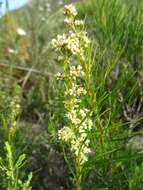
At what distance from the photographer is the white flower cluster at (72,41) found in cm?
66

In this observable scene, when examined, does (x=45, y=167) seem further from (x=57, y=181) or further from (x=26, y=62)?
(x=26, y=62)

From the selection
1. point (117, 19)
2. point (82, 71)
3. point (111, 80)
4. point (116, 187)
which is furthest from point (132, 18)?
point (116, 187)

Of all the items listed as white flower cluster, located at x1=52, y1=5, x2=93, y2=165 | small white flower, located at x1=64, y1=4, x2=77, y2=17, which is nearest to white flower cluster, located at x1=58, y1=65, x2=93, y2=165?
white flower cluster, located at x1=52, y1=5, x2=93, y2=165

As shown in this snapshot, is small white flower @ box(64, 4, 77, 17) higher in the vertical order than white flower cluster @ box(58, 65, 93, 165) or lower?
higher

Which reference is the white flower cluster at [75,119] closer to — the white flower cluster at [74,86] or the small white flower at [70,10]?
the white flower cluster at [74,86]

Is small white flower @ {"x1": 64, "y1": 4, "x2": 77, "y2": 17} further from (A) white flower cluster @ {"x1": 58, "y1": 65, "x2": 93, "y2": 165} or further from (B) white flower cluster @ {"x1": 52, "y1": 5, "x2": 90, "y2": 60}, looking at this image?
(A) white flower cluster @ {"x1": 58, "y1": 65, "x2": 93, "y2": 165}

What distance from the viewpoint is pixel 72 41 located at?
0.67 metres

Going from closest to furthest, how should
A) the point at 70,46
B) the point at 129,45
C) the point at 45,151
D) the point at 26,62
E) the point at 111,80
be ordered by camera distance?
the point at 70,46, the point at 129,45, the point at 111,80, the point at 45,151, the point at 26,62

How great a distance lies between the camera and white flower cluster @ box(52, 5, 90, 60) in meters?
0.66

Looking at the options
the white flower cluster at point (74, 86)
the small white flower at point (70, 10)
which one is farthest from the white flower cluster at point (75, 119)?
the small white flower at point (70, 10)

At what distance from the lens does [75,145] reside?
701mm

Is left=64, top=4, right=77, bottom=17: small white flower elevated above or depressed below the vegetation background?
above

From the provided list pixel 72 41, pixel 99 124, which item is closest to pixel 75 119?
pixel 99 124

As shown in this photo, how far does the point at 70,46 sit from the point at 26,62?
83.1 inches
